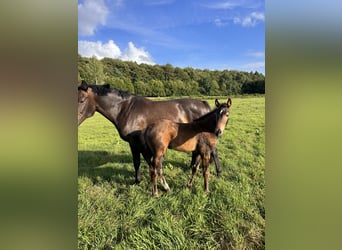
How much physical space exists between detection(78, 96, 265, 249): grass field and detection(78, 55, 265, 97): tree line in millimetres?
138

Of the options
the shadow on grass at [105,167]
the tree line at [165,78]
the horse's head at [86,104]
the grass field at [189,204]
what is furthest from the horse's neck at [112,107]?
the tree line at [165,78]

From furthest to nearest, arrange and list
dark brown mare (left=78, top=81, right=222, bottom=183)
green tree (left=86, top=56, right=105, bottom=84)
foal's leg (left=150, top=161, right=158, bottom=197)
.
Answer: dark brown mare (left=78, top=81, right=222, bottom=183), foal's leg (left=150, top=161, right=158, bottom=197), green tree (left=86, top=56, right=105, bottom=84)

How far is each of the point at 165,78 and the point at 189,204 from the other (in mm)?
1155

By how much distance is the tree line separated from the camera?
6.42ft

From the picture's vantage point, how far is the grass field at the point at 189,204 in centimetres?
188

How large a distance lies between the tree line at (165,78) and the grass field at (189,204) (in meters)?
0.14

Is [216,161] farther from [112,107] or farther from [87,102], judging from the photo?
[87,102]

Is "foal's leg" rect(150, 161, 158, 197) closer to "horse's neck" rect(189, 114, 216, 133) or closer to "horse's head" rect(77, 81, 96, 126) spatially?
"horse's neck" rect(189, 114, 216, 133)

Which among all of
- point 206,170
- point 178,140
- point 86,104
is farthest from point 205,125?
point 86,104

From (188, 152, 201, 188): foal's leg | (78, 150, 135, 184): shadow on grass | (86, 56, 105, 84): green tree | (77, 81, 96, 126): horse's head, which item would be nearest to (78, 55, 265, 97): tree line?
(86, 56, 105, 84): green tree

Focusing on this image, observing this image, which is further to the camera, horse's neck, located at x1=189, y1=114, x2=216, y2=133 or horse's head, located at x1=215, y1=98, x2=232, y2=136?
horse's neck, located at x1=189, y1=114, x2=216, y2=133
